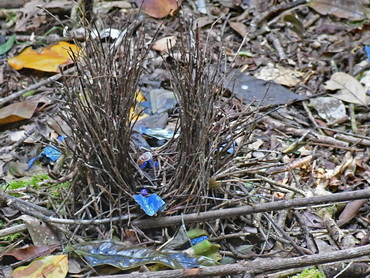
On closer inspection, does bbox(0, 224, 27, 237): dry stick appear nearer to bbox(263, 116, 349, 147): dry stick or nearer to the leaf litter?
the leaf litter

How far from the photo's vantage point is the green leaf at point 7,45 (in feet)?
12.2

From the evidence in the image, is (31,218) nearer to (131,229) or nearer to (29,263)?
(29,263)

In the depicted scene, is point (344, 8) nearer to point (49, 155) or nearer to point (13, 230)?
point (49, 155)

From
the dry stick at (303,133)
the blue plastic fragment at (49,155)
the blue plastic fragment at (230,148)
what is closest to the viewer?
the blue plastic fragment at (230,148)

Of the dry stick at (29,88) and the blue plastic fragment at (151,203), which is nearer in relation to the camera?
the blue plastic fragment at (151,203)

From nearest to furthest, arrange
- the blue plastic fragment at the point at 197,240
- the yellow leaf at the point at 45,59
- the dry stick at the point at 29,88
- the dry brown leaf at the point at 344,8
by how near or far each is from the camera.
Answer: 1. the blue plastic fragment at the point at 197,240
2. the dry stick at the point at 29,88
3. the yellow leaf at the point at 45,59
4. the dry brown leaf at the point at 344,8

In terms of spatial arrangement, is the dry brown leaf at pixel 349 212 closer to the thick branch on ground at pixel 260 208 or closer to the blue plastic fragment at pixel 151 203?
the thick branch on ground at pixel 260 208

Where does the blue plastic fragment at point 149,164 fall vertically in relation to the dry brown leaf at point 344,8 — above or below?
below

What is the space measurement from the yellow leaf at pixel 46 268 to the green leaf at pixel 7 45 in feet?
6.38

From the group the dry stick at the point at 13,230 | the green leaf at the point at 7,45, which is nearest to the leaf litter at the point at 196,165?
the dry stick at the point at 13,230

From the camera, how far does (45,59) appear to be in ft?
11.6

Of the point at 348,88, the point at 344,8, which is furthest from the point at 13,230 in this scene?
the point at 344,8

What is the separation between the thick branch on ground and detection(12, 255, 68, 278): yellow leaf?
0.37 metres

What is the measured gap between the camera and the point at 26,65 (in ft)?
11.5
